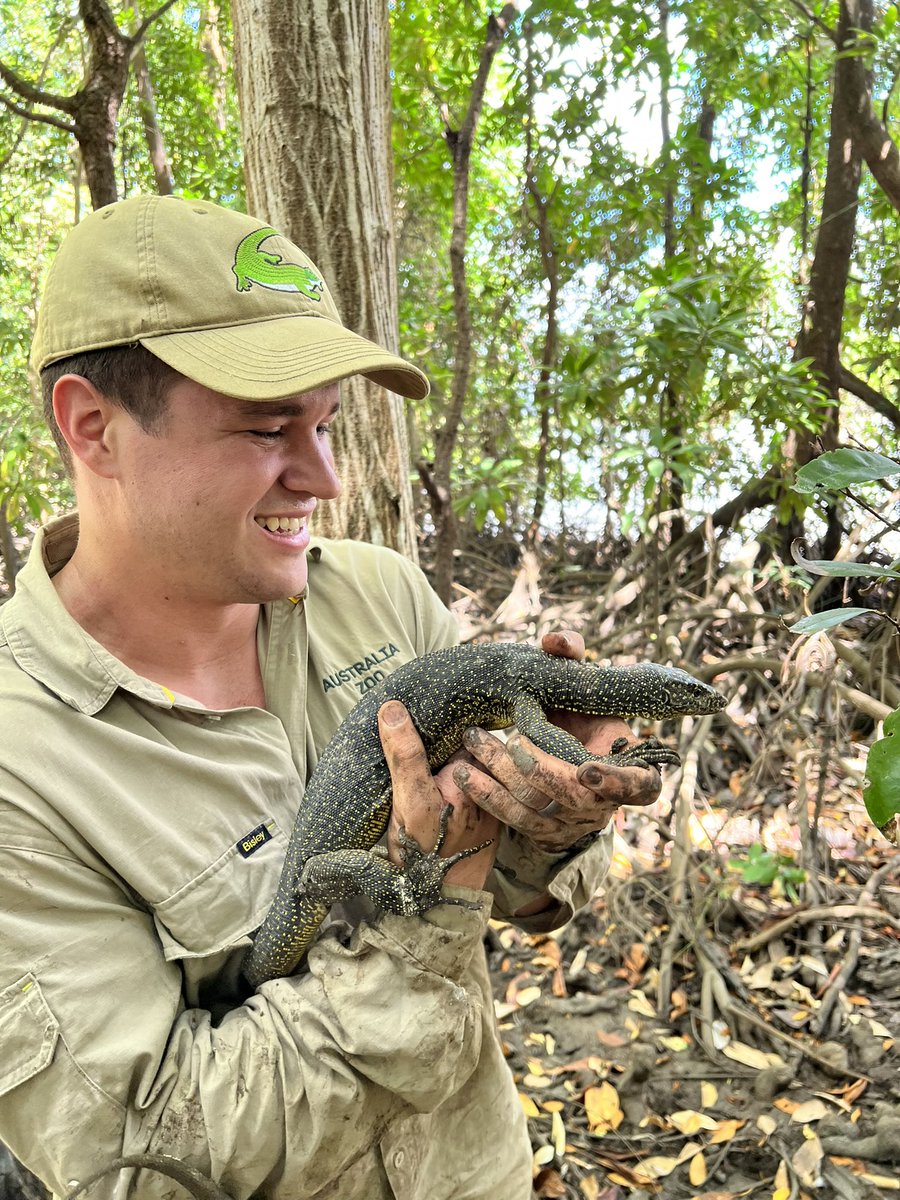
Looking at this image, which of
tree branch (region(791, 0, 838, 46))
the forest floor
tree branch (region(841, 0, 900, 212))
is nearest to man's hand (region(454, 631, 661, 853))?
the forest floor

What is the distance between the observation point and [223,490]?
1819 mm

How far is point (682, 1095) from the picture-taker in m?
3.62

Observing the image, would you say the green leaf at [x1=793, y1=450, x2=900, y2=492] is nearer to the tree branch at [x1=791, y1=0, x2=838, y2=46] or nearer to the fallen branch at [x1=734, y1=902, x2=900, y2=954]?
the fallen branch at [x1=734, y1=902, x2=900, y2=954]

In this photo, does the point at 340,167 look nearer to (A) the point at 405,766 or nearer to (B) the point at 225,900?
(A) the point at 405,766

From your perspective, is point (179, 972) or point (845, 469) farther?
point (179, 972)

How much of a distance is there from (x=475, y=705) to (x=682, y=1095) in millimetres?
2331

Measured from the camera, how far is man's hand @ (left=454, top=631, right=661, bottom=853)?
1.72 m

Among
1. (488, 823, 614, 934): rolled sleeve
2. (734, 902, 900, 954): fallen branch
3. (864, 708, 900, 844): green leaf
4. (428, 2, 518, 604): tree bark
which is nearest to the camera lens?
Answer: (864, 708, 900, 844): green leaf

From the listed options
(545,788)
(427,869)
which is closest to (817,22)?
(545,788)

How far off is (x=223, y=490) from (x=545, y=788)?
88 cm

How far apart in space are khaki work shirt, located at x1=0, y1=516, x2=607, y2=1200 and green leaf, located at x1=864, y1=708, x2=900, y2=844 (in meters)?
0.85

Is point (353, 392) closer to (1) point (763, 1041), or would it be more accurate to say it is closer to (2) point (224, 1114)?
(2) point (224, 1114)

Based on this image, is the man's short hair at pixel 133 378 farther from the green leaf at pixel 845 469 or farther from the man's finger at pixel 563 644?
the green leaf at pixel 845 469

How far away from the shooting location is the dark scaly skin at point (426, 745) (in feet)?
6.38
